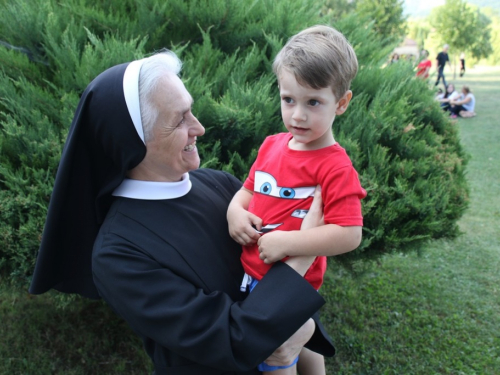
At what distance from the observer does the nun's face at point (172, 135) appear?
74.3 inches

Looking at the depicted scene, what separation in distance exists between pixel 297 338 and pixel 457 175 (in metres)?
2.28

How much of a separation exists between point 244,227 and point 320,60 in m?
0.75

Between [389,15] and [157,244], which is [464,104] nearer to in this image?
[157,244]

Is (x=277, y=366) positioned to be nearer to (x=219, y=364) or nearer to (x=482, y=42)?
(x=219, y=364)

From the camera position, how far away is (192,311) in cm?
168

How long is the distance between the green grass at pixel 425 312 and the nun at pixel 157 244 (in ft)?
5.91

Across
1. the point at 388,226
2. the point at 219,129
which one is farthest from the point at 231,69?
the point at 388,226

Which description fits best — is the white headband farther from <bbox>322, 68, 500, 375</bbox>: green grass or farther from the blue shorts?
<bbox>322, 68, 500, 375</bbox>: green grass

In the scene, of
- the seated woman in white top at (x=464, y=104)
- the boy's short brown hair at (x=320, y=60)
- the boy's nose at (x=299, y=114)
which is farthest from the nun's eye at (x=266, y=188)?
the seated woman in white top at (x=464, y=104)

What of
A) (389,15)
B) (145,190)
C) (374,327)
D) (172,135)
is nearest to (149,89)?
(172,135)

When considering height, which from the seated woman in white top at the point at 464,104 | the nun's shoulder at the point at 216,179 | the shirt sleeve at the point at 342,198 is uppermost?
the shirt sleeve at the point at 342,198

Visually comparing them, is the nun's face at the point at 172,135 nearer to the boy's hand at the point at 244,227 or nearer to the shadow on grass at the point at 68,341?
the boy's hand at the point at 244,227

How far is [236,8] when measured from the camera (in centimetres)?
395

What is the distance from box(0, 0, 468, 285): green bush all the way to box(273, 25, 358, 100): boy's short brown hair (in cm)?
127
